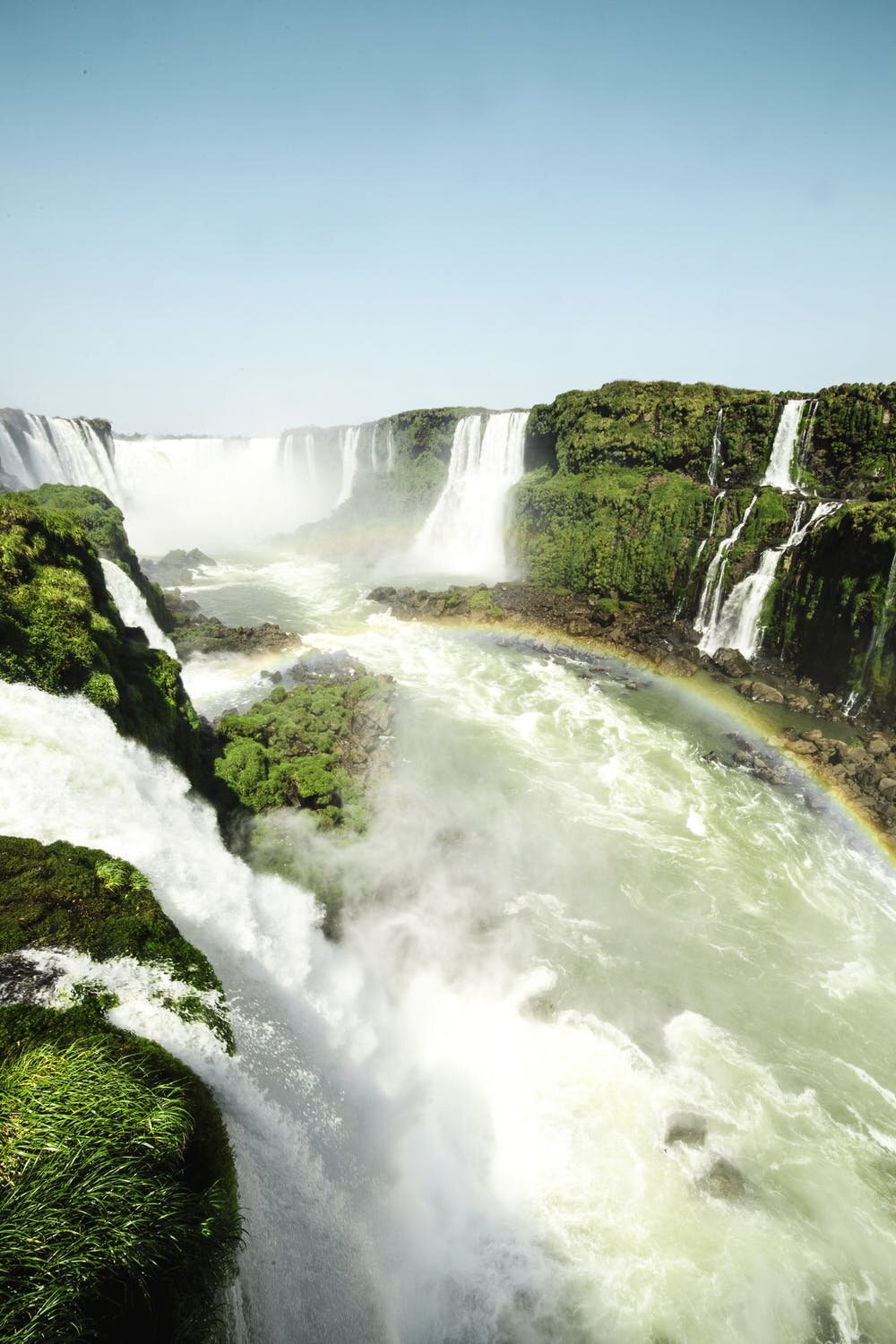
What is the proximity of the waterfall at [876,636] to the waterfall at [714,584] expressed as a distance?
724 centimetres

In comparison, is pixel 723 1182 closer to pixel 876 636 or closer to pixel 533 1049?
pixel 533 1049

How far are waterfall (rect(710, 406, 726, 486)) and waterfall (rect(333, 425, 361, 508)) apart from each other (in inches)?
1797

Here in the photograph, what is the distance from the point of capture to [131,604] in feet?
71.6

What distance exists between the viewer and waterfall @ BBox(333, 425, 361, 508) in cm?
6862

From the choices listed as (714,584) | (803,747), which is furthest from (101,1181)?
(714,584)

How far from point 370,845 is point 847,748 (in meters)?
17.2

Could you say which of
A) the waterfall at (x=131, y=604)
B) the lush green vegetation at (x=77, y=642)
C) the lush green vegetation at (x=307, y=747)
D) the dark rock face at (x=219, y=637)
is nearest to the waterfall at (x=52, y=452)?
the dark rock face at (x=219, y=637)

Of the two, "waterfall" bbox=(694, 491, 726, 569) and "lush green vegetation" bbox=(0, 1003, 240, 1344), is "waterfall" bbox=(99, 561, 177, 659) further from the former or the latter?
"waterfall" bbox=(694, 491, 726, 569)

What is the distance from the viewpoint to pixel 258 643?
28484 mm

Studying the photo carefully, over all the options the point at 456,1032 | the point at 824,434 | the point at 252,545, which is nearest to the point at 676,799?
the point at 456,1032

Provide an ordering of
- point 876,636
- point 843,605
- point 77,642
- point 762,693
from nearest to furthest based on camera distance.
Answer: point 77,642, point 876,636, point 843,605, point 762,693

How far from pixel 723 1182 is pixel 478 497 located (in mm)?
44579

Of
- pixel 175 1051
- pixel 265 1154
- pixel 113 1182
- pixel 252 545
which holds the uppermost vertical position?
pixel 113 1182

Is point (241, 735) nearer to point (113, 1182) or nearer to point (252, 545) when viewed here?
point (113, 1182)
